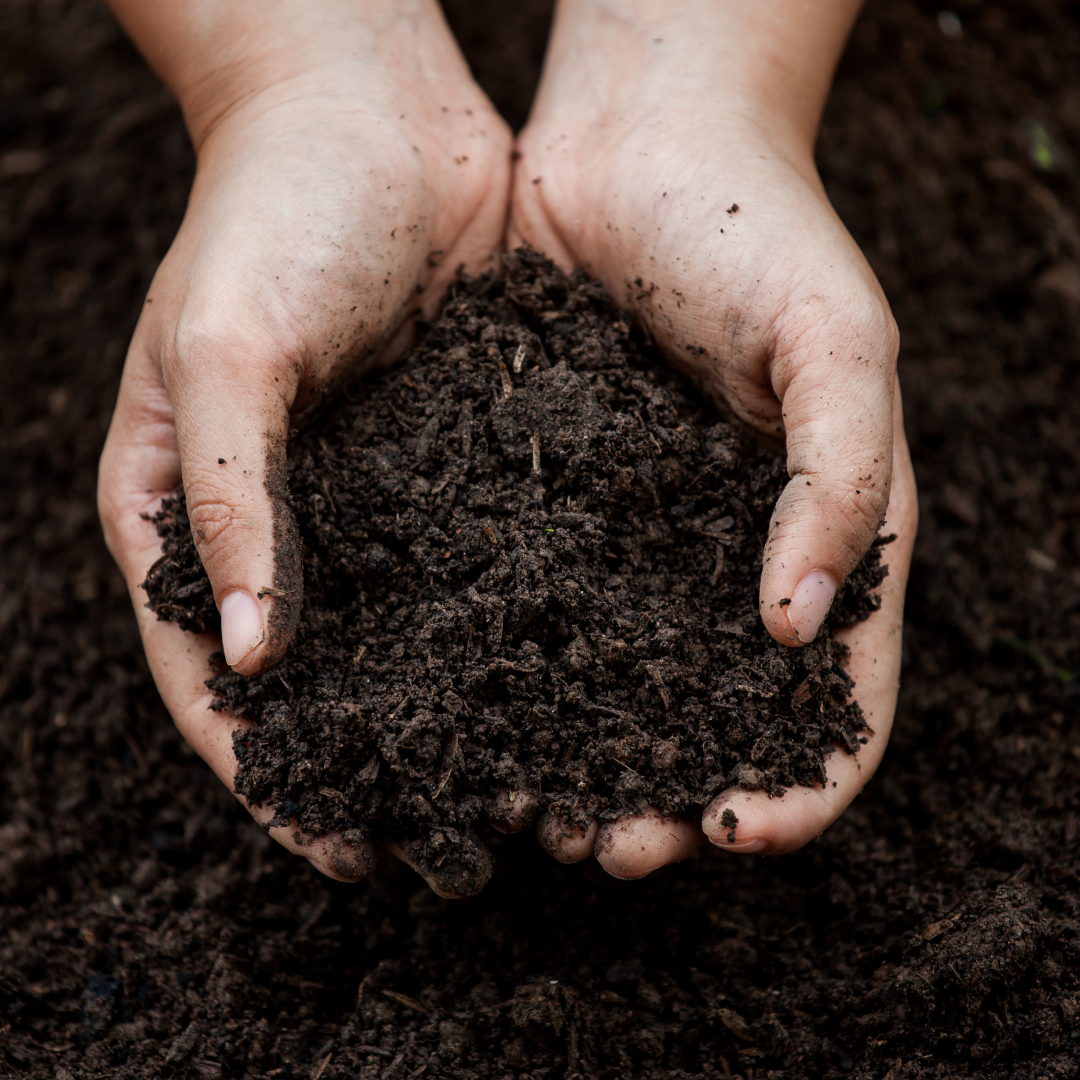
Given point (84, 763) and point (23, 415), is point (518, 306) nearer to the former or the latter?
point (84, 763)

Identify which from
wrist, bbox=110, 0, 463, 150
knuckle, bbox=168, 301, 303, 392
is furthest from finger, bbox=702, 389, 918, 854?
wrist, bbox=110, 0, 463, 150

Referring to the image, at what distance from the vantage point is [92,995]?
2.24 metres

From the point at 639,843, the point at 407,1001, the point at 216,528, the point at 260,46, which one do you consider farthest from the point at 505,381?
the point at 407,1001

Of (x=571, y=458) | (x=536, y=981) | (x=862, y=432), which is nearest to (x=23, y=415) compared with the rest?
(x=571, y=458)

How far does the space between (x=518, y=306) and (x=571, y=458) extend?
557 millimetres

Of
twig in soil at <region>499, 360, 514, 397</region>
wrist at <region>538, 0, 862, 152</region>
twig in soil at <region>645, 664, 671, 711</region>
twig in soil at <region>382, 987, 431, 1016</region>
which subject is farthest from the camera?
wrist at <region>538, 0, 862, 152</region>

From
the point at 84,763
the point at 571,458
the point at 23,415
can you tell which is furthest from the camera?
the point at 23,415

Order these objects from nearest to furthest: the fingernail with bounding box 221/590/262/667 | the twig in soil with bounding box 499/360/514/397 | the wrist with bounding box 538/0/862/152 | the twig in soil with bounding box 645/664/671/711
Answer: the fingernail with bounding box 221/590/262/667 < the twig in soil with bounding box 645/664/671/711 < the twig in soil with bounding box 499/360/514/397 < the wrist with bounding box 538/0/862/152

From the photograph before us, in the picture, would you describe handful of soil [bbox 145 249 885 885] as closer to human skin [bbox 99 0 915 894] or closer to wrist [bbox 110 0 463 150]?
human skin [bbox 99 0 915 894]

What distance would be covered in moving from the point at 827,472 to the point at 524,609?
69 cm

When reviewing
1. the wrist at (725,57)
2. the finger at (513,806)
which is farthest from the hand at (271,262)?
the wrist at (725,57)

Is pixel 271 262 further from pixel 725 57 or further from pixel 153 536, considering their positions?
pixel 725 57

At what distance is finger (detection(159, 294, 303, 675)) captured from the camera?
1.90 metres

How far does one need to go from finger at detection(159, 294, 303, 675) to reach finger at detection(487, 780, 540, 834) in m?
0.54
